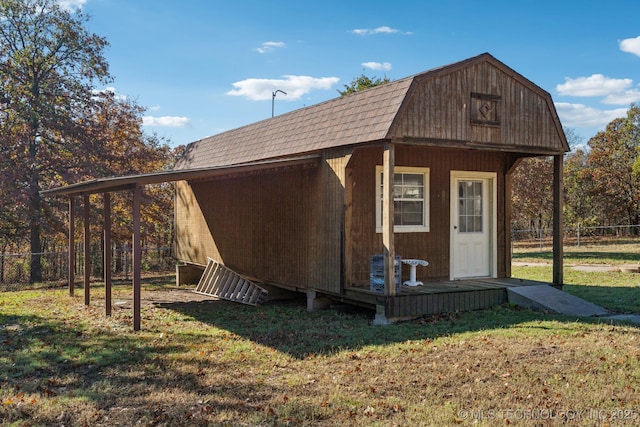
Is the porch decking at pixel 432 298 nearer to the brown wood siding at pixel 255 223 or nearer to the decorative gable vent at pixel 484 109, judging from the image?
the brown wood siding at pixel 255 223

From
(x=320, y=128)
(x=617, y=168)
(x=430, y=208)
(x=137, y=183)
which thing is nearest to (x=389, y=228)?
(x=430, y=208)

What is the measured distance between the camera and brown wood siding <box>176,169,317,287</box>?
9.73 m

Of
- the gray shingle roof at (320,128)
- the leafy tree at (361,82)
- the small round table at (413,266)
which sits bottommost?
the small round table at (413,266)

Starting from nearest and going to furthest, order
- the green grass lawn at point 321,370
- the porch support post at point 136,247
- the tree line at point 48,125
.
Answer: the green grass lawn at point 321,370 < the porch support post at point 136,247 < the tree line at point 48,125

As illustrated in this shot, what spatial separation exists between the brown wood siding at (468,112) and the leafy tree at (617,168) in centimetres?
2191

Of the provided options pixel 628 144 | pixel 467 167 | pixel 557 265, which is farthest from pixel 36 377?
pixel 628 144

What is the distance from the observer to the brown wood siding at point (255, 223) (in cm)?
973

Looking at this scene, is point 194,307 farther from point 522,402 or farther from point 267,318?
point 522,402

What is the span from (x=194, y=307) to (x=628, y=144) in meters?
26.5

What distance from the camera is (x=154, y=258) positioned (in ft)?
63.9

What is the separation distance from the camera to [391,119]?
7.76 meters

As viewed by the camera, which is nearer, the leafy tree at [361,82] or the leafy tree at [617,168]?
the leafy tree at [361,82]

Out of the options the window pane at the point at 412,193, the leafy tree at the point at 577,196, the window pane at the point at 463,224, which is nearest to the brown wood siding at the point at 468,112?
the window pane at the point at 412,193

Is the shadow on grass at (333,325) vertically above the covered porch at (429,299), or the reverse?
the covered porch at (429,299)
